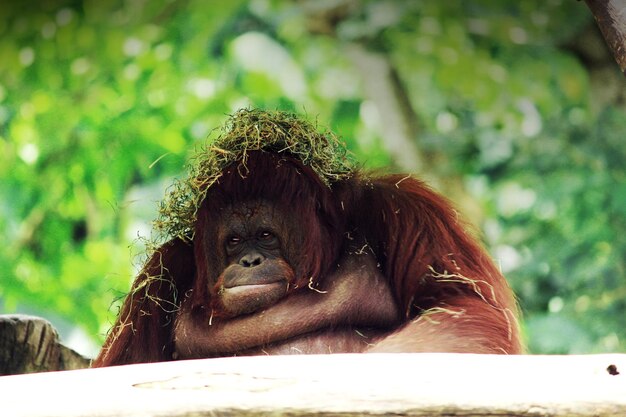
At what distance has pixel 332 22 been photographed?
855 centimetres

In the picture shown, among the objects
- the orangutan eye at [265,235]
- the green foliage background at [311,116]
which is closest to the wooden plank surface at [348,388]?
the orangutan eye at [265,235]

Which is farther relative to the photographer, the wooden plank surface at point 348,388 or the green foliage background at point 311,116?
the green foliage background at point 311,116

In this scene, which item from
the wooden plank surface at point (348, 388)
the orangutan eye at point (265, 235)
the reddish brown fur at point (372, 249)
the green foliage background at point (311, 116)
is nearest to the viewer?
the wooden plank surface at point (348, 388)

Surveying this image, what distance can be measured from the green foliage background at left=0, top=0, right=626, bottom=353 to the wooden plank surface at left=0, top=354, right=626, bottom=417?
4.67 metres

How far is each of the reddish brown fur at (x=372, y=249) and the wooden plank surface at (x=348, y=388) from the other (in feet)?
3.36

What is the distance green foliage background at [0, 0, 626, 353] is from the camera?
23.2 feet

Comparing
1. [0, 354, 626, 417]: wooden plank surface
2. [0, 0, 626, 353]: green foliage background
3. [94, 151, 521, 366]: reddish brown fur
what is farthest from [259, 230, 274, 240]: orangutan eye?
[0, 0, 626, 353]: green foliage background

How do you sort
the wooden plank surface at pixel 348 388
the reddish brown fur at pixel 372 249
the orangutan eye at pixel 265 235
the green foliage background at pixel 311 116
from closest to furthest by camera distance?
the wooden plank surface at pixel 348 388, the reddish brown fur at pixel 372 249, the orangutan eye at pixel 265 235, the green foliage background at pixel 311 116

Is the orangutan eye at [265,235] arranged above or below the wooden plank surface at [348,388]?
above

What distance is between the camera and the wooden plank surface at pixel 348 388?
218 cm

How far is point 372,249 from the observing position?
3.72 metres

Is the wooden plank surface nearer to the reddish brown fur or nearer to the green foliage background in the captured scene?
the reddish brown fur

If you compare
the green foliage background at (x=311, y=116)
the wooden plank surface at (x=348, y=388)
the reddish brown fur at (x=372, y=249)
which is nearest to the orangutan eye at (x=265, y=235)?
the reddish brown fur at (x=372, y=249)

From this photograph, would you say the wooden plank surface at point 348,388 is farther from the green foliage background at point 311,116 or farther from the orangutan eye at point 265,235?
the green foliage background at point 311,116
